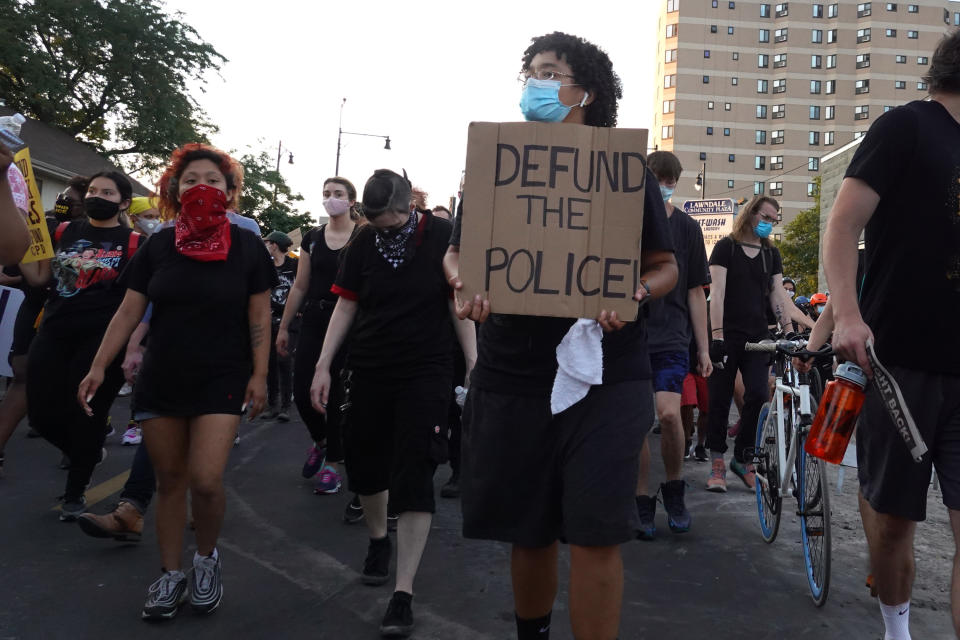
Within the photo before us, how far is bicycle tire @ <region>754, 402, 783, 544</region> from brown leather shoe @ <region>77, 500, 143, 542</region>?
3517 millimetres

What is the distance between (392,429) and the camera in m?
4.03

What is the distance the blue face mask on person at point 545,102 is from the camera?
110 inches

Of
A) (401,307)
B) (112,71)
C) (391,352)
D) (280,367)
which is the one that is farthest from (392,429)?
(112,71)

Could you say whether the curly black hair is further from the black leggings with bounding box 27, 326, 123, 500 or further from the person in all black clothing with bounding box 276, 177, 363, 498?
the black leggings with bounding box 27, 326, 123, 500

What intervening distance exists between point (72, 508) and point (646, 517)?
341 centimetres

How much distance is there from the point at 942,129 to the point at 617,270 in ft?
3.84

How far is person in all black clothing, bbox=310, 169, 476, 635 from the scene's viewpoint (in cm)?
392

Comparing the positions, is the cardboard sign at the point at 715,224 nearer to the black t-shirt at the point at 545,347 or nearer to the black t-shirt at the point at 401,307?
the black t-shirt at the point at 401,307

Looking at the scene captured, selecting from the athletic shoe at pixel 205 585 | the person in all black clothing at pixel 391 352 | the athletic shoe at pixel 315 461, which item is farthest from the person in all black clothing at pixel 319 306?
the athletic shoe at pixel 205 585

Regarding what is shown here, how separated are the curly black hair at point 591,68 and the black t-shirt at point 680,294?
7.44 feet

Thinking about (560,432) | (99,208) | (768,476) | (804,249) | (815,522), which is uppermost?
(804,249)

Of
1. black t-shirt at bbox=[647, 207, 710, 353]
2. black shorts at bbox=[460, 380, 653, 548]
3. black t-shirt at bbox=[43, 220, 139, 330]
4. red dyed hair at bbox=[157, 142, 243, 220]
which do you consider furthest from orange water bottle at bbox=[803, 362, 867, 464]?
black t-shirt at bbox=[43, 220, 139, 330]

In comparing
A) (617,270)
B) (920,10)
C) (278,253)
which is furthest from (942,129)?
(920,10)

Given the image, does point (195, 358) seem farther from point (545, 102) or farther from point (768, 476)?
point (768, 476)
